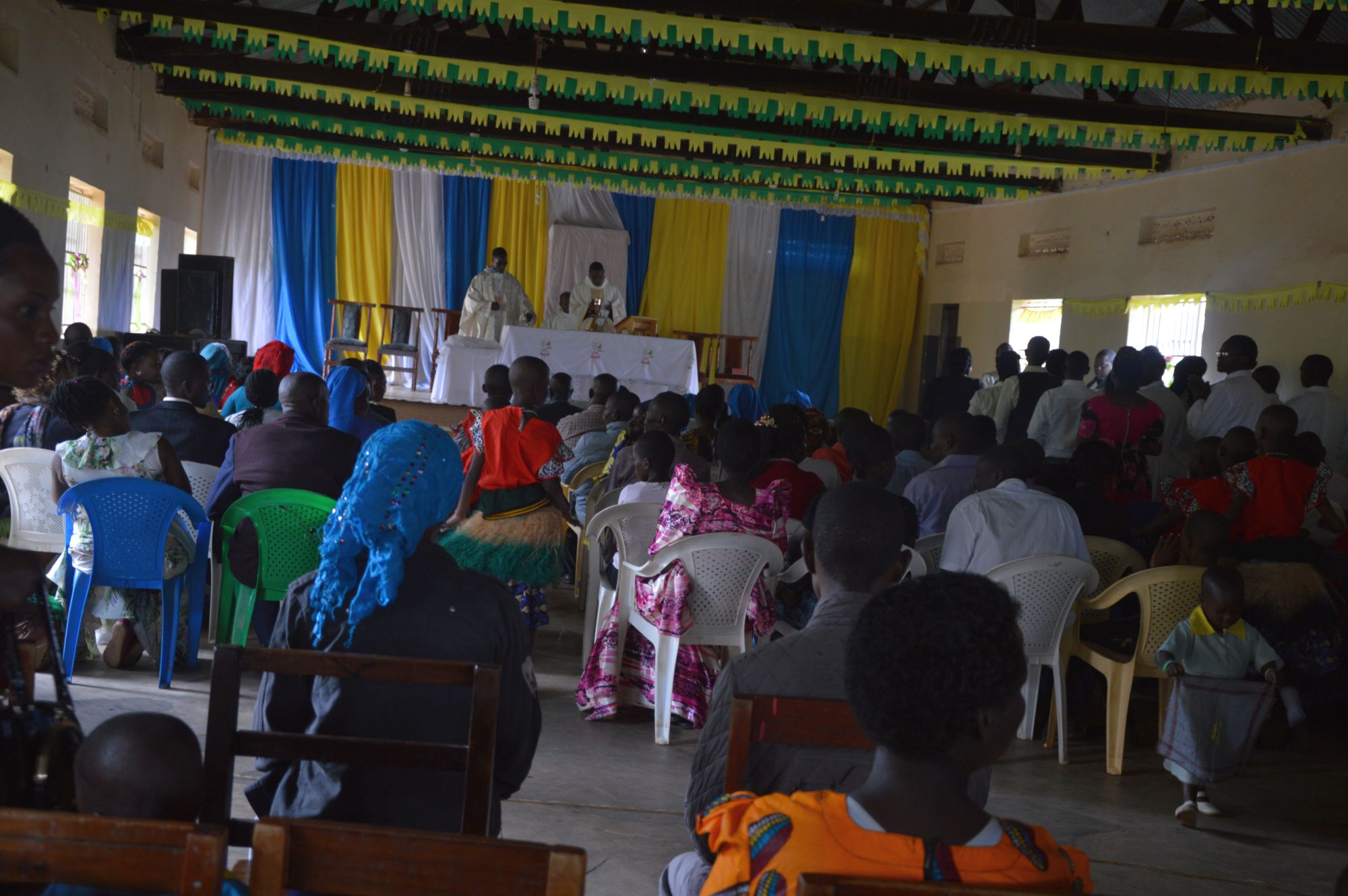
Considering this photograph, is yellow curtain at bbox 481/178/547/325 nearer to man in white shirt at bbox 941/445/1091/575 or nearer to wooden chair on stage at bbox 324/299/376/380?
wooden chair on stage at bbox 324/299/376/380

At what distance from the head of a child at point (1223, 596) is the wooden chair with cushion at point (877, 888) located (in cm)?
298

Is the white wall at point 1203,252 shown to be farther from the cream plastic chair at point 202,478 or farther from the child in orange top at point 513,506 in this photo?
the cream plastic chair at point 202,478

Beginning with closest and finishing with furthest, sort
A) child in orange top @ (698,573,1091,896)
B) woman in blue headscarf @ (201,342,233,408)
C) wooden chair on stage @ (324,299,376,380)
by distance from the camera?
1. child in orange top @ (698,573,1091,896)
2. woman in blue headscarf @ (201,342,233,408)
3. wooden chair on stage @ (324,299,376,380)

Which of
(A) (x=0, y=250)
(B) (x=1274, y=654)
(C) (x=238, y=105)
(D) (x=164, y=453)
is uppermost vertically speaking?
(C) (x=238, y=105)

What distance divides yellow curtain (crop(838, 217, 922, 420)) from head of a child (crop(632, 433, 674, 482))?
38.3ft

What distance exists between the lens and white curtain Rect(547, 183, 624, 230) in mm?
15016

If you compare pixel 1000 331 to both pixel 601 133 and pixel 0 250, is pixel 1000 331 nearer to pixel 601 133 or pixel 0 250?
pixel 601 133

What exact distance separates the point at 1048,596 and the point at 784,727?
2.51 metres

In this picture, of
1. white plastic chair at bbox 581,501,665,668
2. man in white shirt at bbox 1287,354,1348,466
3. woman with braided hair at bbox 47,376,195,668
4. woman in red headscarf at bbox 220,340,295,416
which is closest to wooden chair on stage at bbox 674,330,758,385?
man in white shirt at bbox 1287,354,1348,466

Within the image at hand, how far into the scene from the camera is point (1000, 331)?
13.5 meters

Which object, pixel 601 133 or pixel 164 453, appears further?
pixel 601 133

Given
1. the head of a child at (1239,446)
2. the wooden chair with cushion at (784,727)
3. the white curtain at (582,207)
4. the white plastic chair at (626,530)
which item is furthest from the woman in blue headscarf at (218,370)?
the white curtain at (582,207)

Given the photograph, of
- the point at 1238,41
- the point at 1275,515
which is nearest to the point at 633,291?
the point at 1238,41

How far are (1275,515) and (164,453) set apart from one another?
4196 millimetres
